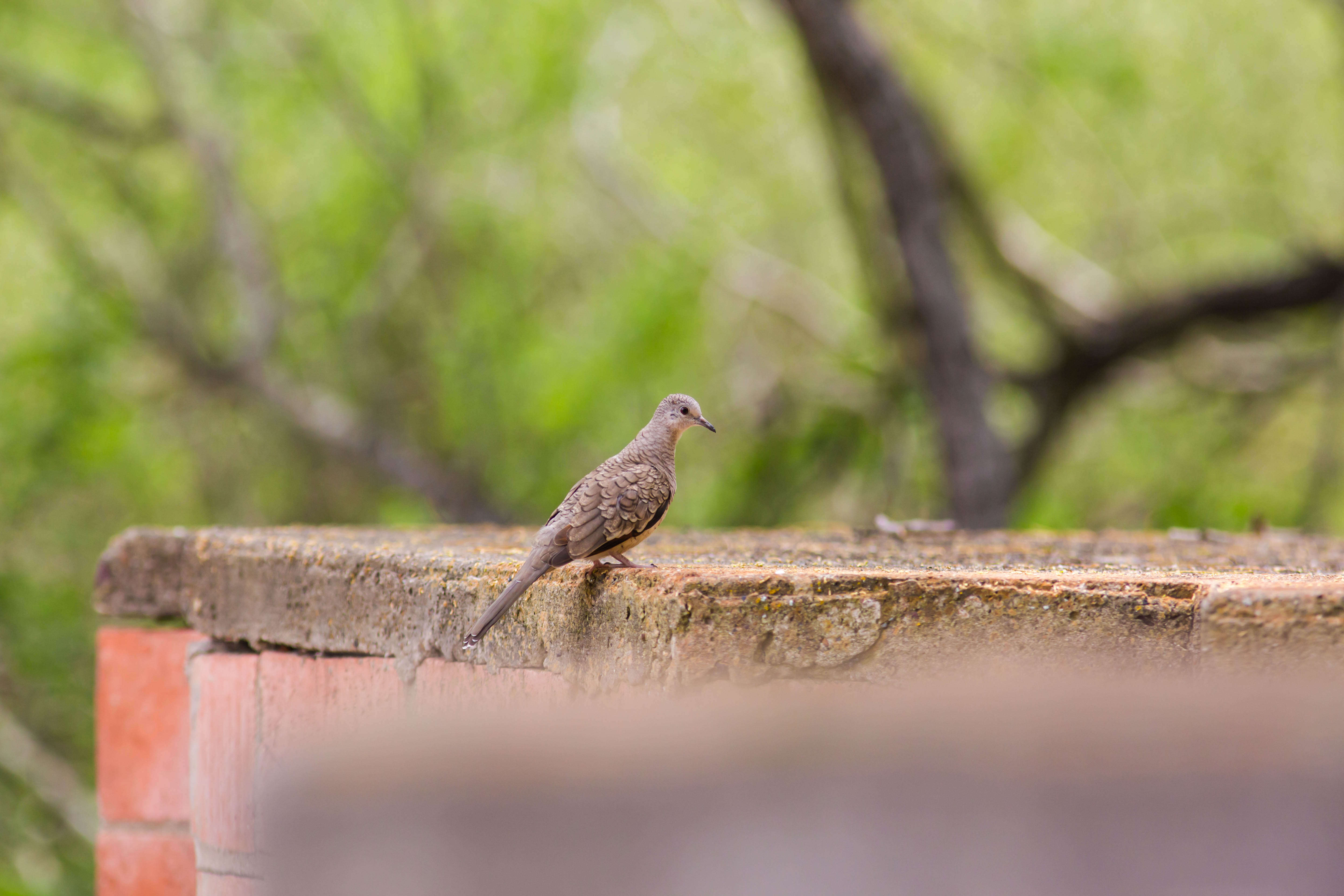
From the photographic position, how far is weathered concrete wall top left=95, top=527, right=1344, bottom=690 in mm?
1562

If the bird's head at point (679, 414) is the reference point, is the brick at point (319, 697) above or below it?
below

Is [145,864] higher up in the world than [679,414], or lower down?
lower down

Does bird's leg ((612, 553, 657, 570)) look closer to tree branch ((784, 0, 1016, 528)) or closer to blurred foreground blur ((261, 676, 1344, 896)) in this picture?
blurred foreground blur ((261, 676, 1344, 896))

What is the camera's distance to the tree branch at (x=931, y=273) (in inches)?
240

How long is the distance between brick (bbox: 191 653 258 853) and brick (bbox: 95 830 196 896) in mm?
251

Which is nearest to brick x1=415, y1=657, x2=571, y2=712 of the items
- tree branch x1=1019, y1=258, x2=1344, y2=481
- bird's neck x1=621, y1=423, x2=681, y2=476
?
bird's neck x1=621, y1=423, x2=681, y2=476

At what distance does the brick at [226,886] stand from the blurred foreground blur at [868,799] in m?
0.58

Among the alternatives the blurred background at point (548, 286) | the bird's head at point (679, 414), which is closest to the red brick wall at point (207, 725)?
the bird's head at point (679, 414)

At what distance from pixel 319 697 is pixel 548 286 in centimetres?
773

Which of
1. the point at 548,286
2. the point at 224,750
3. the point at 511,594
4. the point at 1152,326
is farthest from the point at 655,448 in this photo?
the point at 548,286

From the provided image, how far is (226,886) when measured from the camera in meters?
2.10

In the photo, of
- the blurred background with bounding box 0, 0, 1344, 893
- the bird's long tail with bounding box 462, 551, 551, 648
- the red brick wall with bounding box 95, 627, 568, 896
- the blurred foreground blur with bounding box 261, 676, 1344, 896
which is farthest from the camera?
the blurred background with bounding box 0, 0, 1344, 893

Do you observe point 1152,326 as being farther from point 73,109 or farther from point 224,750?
point 73,109

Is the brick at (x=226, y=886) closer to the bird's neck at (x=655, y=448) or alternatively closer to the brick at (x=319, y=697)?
the brick at (x=319, y=697)
